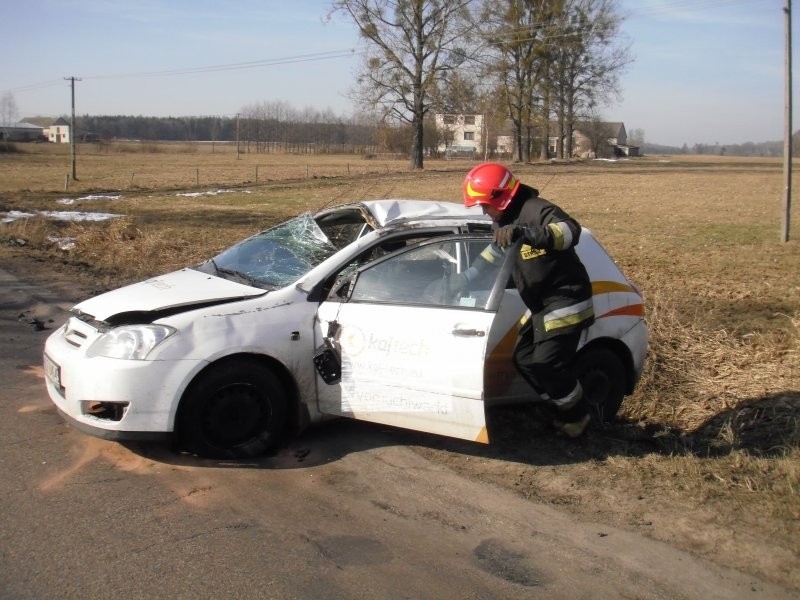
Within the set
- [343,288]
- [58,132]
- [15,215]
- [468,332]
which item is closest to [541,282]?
[468,332]

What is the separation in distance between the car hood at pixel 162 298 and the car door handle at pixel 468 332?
1.28 meters

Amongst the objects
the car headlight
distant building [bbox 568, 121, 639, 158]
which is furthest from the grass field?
distant building [bbox 568, 121, 639, 158]

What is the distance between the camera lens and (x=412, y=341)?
4.47 metres

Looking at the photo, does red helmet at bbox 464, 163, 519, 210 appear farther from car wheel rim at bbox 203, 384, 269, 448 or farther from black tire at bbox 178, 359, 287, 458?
car wheel rim at bbox 203, 384, 269, 448

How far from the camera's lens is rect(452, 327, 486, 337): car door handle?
4336mm

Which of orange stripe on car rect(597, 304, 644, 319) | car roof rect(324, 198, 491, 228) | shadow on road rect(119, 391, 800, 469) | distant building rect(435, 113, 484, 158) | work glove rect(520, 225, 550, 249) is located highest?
distant building rect(435, 113, 484, 158)

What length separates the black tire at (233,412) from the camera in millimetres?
4352

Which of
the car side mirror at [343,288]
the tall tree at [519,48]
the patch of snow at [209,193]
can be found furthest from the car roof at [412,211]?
the tall tree at [519,48]

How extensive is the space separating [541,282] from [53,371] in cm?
305

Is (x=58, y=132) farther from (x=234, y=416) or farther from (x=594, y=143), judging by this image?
(x=234, y=416)

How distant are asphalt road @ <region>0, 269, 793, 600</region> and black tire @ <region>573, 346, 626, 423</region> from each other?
1231 mm

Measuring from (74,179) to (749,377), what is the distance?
4232 centimetres

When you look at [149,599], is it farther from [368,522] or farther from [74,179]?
[74,179]

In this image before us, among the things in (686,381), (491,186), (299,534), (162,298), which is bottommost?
(299,534)
